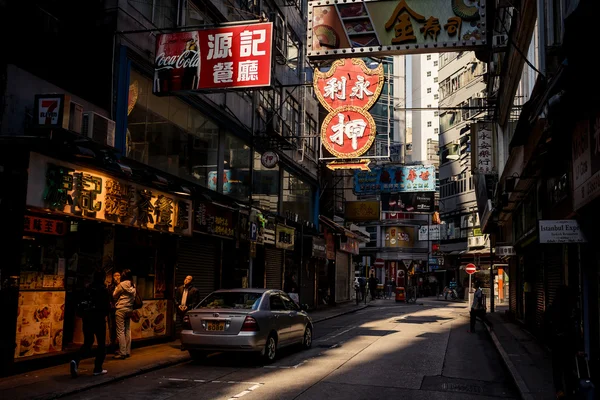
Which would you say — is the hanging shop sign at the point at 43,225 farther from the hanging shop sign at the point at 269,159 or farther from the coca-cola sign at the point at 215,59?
the hanging shop sign at the point at 269,159

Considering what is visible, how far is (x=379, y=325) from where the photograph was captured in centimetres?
2500

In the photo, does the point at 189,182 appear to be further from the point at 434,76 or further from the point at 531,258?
the point at 434,76

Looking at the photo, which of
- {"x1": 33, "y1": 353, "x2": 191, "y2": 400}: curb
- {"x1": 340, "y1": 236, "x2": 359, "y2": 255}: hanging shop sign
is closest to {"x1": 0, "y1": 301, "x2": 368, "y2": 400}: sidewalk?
{"x1": 33, "y1": 353, "x2": 191, "y2": 400}: curb

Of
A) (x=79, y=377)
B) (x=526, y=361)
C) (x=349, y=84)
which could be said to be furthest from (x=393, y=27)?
(x=349, y=84)

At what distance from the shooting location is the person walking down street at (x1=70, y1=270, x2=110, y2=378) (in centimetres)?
1102

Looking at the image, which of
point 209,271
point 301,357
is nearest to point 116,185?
point 301,357

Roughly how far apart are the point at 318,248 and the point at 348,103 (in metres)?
11.0

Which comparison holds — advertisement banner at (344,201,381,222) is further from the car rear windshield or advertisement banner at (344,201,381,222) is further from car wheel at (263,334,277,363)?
car wheel at (263,334,277,363)

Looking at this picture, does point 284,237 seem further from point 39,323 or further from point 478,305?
point 39,323

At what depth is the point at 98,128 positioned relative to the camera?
1305cm

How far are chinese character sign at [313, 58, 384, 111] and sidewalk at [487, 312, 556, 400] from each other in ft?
34.8

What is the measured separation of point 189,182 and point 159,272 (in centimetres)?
316

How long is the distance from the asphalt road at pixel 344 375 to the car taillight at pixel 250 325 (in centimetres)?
81

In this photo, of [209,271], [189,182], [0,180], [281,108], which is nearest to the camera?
[0,180]
